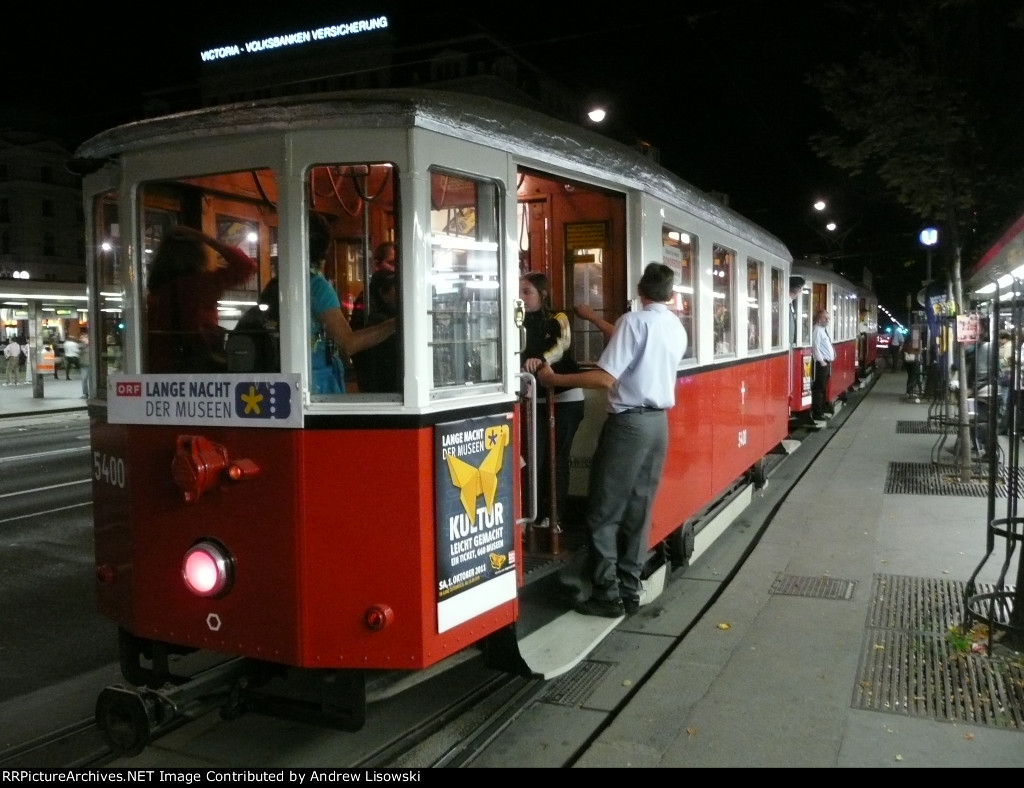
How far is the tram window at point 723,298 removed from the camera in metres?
7.42

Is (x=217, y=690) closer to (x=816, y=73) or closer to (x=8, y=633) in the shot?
(x=8, y=633)

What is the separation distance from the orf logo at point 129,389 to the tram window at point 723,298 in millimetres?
4633

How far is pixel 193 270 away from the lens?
3984 millimetres

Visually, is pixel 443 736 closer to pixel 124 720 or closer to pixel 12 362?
pixel 124 720

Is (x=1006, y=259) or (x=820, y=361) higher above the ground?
(x=1006, y=259)

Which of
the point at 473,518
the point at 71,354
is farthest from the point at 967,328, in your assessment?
the point at 71,354

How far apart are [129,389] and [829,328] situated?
594 inches

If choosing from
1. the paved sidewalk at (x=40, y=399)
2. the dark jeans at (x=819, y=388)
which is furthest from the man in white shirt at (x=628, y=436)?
the paved sidewalk at (x=40, y=399)

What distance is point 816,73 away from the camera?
11945 mm

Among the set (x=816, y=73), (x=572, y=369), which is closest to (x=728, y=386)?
(x=572, y=369)

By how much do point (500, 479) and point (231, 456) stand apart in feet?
3.69

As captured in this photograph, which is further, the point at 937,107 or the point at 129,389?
the point at 937,107

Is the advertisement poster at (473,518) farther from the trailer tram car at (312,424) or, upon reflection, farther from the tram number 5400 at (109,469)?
the tram number 5400 at (109,469)

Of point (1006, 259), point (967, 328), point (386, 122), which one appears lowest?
point (967, 328)
